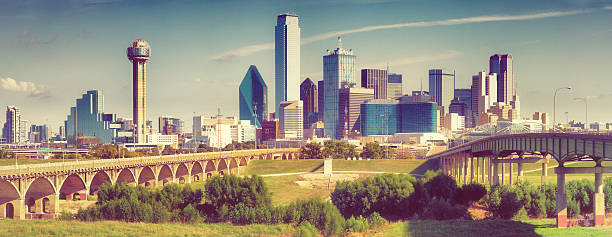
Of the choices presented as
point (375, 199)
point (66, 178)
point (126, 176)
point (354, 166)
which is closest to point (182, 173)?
point (126, 176)

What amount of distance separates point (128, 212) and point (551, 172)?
357 ft

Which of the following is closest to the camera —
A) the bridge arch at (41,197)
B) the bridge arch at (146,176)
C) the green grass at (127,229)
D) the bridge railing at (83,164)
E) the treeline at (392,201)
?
the green grass at (127,229)

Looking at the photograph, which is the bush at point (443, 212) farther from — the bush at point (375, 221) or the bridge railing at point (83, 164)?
the bridge railing at point (83, 164)

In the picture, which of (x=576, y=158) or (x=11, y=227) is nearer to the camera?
(x=11, y=227)

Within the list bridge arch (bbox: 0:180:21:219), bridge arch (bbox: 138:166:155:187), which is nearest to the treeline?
bridge arch (bbox: 0:180:21:219)

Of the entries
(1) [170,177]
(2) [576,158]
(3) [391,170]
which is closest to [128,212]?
(2) [576,158]

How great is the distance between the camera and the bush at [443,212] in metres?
91.9

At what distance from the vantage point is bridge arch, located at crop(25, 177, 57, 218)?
111 meters

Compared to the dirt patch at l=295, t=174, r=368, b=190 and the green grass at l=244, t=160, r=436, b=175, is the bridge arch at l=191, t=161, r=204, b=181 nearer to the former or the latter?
the green grass at l=244, t=160, r=436, b=175

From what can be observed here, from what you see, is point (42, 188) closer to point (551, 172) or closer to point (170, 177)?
point (170, 177)

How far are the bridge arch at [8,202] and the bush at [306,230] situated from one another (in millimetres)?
48447

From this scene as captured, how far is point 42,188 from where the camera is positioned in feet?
371

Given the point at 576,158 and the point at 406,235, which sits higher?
the point at 576,158

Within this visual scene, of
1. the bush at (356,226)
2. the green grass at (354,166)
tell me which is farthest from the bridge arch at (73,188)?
the green grass at (354,166)
